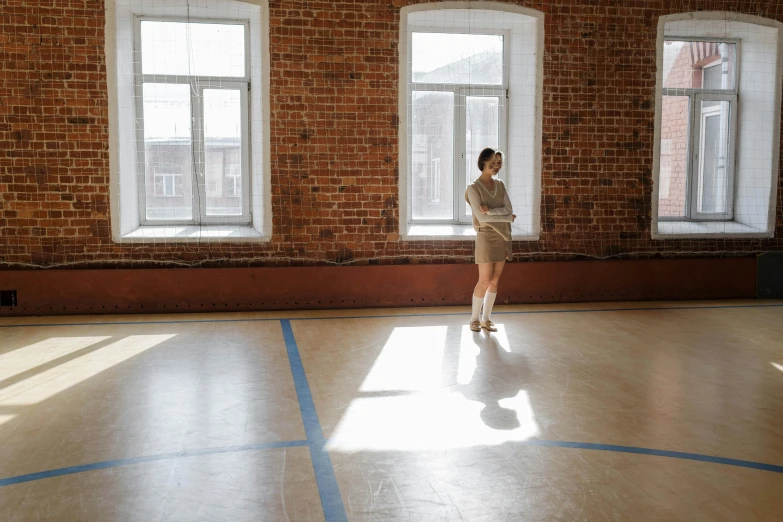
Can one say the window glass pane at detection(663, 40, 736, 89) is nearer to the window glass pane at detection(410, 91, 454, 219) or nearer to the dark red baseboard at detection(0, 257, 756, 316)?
the dark red baseboard at detection(0, 257, 756, 316)

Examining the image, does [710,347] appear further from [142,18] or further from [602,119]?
[142,18]

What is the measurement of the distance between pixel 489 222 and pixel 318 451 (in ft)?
10.9

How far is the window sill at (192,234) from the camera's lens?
24.2 feet

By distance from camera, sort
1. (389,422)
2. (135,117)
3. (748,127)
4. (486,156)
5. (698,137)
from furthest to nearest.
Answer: (698,137)
(748,127)
(135,117)
(486,156)
(389,422)

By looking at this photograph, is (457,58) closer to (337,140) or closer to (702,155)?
(337,140)

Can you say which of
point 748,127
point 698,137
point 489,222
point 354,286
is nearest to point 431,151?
point 354,286

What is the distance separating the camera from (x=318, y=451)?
3.45 meters

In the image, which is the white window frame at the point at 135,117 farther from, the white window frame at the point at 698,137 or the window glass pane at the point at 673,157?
the white window frame at the point at 698,137

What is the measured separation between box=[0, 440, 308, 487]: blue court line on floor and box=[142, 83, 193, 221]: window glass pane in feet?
15.7

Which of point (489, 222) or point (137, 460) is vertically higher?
point (489, 222)

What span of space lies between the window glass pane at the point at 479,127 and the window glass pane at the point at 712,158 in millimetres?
2574

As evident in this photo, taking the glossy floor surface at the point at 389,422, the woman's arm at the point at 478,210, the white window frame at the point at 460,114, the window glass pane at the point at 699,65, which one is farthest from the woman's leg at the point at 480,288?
the window glass pane at the point at 699,65

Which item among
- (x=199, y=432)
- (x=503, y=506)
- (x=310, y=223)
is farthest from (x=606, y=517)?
(x=310, y=223)

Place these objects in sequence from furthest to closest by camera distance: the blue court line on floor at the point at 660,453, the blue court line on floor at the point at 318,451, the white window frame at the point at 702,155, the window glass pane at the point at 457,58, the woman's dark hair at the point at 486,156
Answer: the white window frame at the point at 702,155 → the window glass pane at the point at 457,58 → the woman's dark hair at the point at 486,156 → the blue court line on floor at the point at 660,453 → the blue court line on floor at the point at 318,451
